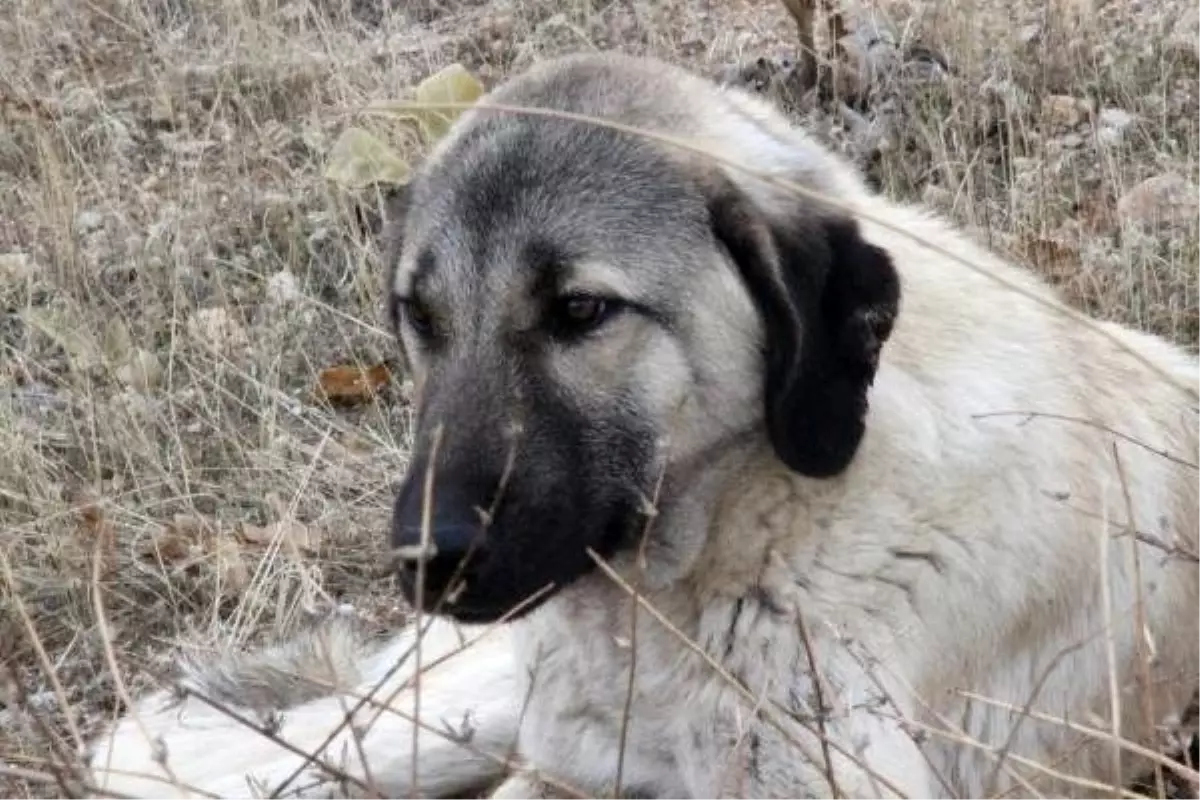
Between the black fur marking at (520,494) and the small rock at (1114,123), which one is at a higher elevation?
the black fur marking at (520,494)

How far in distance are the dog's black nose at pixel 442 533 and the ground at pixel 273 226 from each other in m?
1.21

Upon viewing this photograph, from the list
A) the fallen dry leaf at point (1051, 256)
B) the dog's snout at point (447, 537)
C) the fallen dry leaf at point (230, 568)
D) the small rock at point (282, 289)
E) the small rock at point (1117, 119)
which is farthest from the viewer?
the small rock at point (1117, 119)

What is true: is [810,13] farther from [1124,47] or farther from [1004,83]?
[1124,47]

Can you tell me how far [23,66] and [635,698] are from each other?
5053 mm

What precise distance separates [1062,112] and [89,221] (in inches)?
132

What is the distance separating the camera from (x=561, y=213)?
313 centimetres

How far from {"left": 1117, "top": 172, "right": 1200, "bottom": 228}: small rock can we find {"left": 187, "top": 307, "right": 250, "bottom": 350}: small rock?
8.89 feet

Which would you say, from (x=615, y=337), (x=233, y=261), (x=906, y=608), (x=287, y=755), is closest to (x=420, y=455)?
(x=615, y=337)

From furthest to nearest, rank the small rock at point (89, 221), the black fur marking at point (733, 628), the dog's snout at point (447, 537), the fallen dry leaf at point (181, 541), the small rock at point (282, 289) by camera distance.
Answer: the small rock at point (89, 221)
the small rock at point (282, 289)
the fallen dry leaf at point (181, 541)
the black fur marking at point (733, 628)
the dog's snout at point (447, 537)

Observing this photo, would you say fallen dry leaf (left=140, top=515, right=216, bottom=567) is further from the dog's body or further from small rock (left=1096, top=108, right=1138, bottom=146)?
small rock (left=1096, top=108, right=1138, bottom=146)

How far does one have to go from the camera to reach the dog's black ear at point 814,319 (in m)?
3.06

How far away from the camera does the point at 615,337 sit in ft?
10.1

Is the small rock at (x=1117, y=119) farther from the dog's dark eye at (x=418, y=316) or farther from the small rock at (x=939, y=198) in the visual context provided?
the dog's dark eye at (x=418, y=316)

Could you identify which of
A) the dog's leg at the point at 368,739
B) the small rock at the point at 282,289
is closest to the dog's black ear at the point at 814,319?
the dog's leg at the point at 368,739
